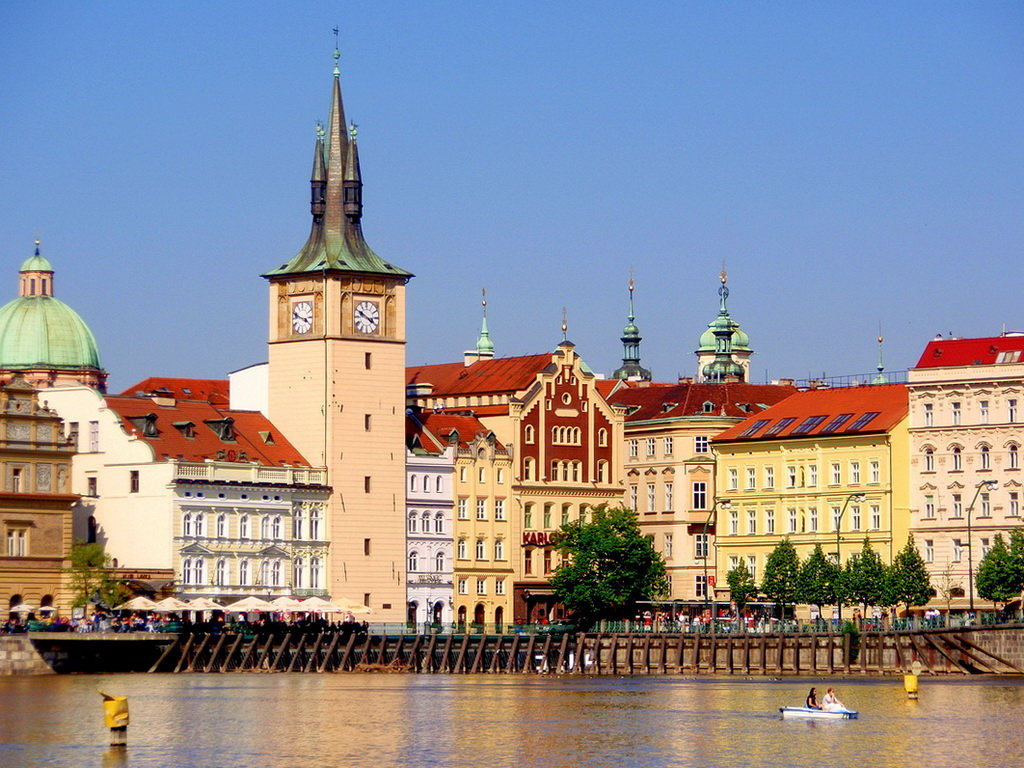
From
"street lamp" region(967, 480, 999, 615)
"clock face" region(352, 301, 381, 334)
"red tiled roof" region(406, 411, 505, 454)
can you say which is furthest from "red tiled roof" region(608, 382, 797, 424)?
"street lamp" region(967, 480, 999, 615)

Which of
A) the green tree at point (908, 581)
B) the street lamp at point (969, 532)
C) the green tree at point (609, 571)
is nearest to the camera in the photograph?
the street lamp at point (969, 532)

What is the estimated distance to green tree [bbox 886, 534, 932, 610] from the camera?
531ft

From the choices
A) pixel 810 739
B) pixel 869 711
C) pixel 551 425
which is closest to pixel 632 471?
pixel 551 425

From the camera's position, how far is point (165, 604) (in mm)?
151000

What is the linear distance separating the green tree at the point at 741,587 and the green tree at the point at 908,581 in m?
8.99

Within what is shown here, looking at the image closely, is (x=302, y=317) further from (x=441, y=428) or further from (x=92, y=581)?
(x=92, y=581)

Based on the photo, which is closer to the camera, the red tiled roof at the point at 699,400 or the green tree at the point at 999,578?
the green tree at the point at 999,578

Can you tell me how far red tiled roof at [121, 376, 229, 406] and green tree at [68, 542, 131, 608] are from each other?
3444cm

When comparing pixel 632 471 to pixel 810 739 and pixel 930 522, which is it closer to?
pixel 930 522

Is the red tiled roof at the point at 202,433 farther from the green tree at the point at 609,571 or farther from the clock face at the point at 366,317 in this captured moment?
the green tree at the point at 609,571

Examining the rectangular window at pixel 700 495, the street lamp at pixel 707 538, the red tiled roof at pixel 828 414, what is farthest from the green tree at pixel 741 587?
the rectangular window at pixel 700 495

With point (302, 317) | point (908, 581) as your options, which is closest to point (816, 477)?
point (908, 581)

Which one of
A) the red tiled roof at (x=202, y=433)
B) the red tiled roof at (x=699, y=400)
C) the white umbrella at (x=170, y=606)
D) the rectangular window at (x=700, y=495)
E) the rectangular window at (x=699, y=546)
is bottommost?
the white umbrella at (x=170, y=606)

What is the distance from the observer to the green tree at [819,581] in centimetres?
16338
